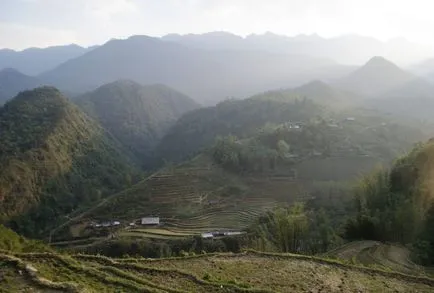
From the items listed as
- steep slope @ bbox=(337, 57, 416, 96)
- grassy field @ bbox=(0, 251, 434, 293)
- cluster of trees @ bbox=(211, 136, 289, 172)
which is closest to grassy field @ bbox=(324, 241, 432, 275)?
grassy field @ bbox=(0, 251, 434, 293)

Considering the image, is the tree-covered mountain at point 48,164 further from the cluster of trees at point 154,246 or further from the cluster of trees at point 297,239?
the cluster of trees at point 297,239

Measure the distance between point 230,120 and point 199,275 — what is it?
81.2 meters

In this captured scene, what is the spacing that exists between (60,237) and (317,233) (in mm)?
24209

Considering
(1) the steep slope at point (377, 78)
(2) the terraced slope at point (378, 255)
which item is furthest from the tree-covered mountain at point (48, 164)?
(1) the steep slope at point (377, 78)

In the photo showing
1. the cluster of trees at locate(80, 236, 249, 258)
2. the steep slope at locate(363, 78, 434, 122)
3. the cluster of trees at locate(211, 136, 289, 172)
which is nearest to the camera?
the cluster of trees at locate(80, 236, 249, 258)

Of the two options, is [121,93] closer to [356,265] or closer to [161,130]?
[161,130]

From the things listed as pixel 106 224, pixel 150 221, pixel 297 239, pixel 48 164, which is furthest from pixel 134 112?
pixel 297 239

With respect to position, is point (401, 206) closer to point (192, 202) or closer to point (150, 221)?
point (150, 221)

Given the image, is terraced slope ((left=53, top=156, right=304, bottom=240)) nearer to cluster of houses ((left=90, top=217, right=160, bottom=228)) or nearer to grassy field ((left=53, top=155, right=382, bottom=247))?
grassy field ((left=53, top=155, right=382, bottom=247))

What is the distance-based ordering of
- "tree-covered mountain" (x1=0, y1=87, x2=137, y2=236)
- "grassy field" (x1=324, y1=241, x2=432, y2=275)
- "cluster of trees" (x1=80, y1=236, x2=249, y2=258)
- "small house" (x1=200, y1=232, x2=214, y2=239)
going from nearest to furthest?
"grassy field" (x1=324, y1=241, x2=432, y2=275) → "cluster of trees" (x1=80, y1=236, x2=249, y2=258) → "small house" (x1=200, y1=232, x2=214, y2=239) → "tree-covered mountain" (x1=0, y1=87, x2=137, y2=236)

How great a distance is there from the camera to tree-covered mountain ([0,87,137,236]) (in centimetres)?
4597

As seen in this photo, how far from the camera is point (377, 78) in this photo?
14700cm

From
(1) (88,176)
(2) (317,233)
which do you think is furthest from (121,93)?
(2) (317,233)

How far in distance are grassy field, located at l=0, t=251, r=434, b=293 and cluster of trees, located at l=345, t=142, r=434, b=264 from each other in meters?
6.23
